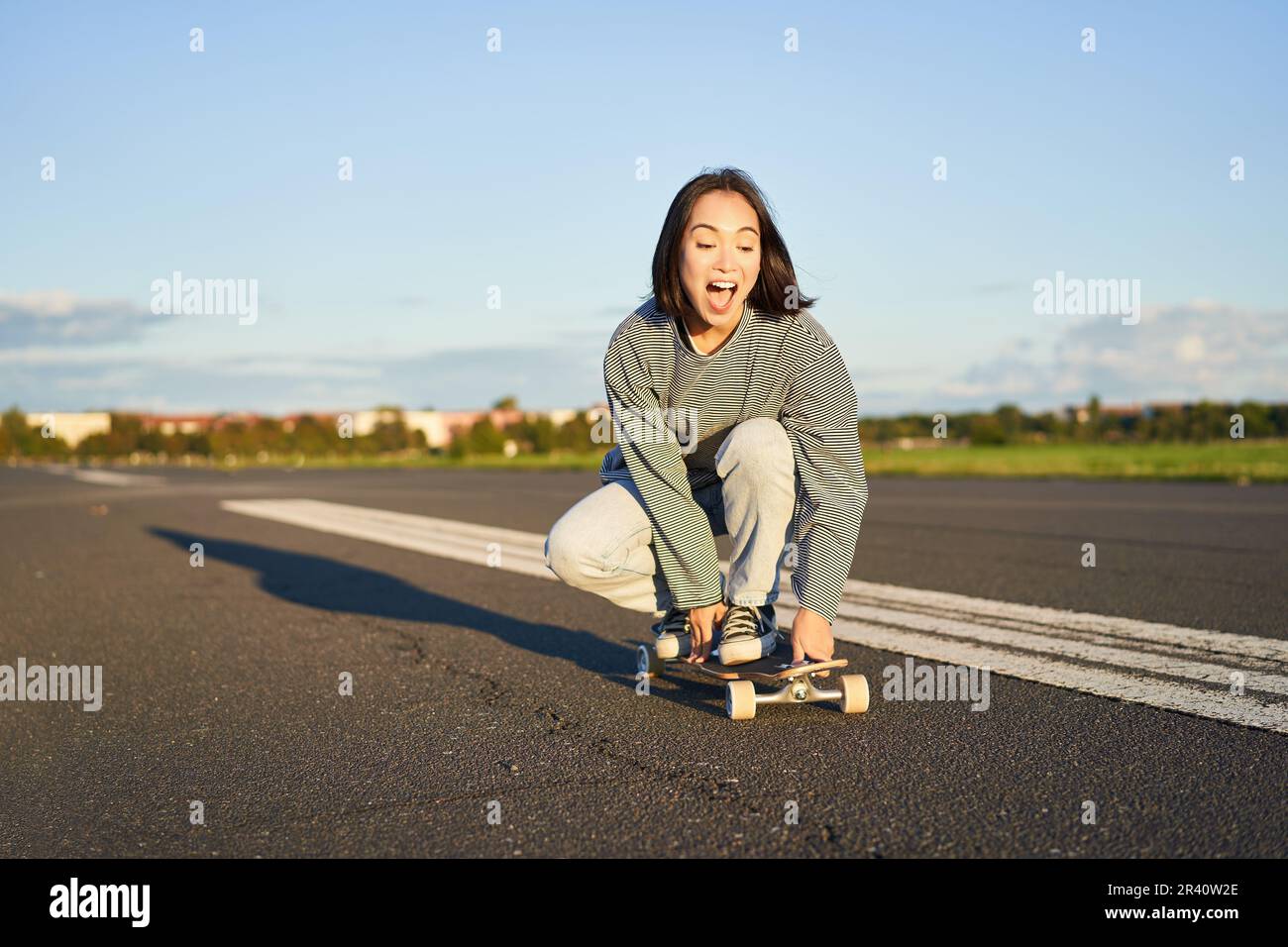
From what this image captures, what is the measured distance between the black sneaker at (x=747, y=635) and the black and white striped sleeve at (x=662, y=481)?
13 centimetres

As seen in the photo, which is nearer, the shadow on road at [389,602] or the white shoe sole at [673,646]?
the white shoe sole at [673,646]

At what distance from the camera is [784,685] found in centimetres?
369

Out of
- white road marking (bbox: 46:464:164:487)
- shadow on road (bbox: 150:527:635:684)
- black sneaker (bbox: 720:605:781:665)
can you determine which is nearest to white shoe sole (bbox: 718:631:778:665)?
black sneaker (bbox: 720:605:781:665)

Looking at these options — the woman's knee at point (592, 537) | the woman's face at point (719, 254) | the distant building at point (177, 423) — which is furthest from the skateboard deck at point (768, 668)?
the distant building at point (177, 423)

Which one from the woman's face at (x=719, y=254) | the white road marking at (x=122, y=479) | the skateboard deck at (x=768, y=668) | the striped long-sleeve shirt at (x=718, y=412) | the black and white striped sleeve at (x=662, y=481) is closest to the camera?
the skateboard deck at (x=768, y=668)

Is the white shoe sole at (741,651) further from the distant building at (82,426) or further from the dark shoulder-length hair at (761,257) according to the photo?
the distant building at (82,426)

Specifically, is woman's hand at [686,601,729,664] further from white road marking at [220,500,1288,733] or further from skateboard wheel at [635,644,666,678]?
white road marking at [220,500,1288,733]

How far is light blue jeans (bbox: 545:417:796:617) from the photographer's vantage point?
12.7 feet

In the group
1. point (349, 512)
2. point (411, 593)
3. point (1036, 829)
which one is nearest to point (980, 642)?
point (1036, 829)

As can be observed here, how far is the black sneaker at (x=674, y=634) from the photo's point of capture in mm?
4145

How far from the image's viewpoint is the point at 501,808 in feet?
9.20

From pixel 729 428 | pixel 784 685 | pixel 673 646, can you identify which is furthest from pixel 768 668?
pixel 729 428
